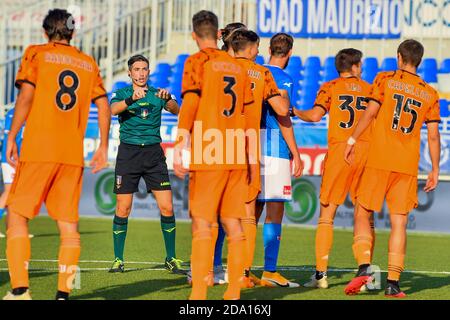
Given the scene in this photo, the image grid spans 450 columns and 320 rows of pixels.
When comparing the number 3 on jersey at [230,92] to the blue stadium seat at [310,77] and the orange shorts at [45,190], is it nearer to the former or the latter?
the orange shorts at [45,190]

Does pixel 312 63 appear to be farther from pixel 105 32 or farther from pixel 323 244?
pixel 323 244

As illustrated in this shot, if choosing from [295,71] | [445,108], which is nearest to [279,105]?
[445,108]

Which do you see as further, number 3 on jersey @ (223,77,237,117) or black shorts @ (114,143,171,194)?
black shorts @ (114,143,171,194)

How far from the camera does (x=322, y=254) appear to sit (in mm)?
9695

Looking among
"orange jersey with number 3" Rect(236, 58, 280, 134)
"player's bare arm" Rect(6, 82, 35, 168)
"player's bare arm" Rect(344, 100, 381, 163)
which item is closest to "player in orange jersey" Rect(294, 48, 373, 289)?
"player's bare arm" Rect(344, 100, 381, 163)

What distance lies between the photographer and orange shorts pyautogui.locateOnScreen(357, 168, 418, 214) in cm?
910

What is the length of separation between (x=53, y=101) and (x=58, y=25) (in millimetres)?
550

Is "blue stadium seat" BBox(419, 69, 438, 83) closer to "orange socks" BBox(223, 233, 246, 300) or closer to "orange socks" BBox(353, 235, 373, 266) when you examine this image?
"orange socks" BBox(353, 235, 373, 266)

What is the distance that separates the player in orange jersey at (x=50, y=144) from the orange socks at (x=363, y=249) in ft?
8.49

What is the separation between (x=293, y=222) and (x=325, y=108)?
8.54m
